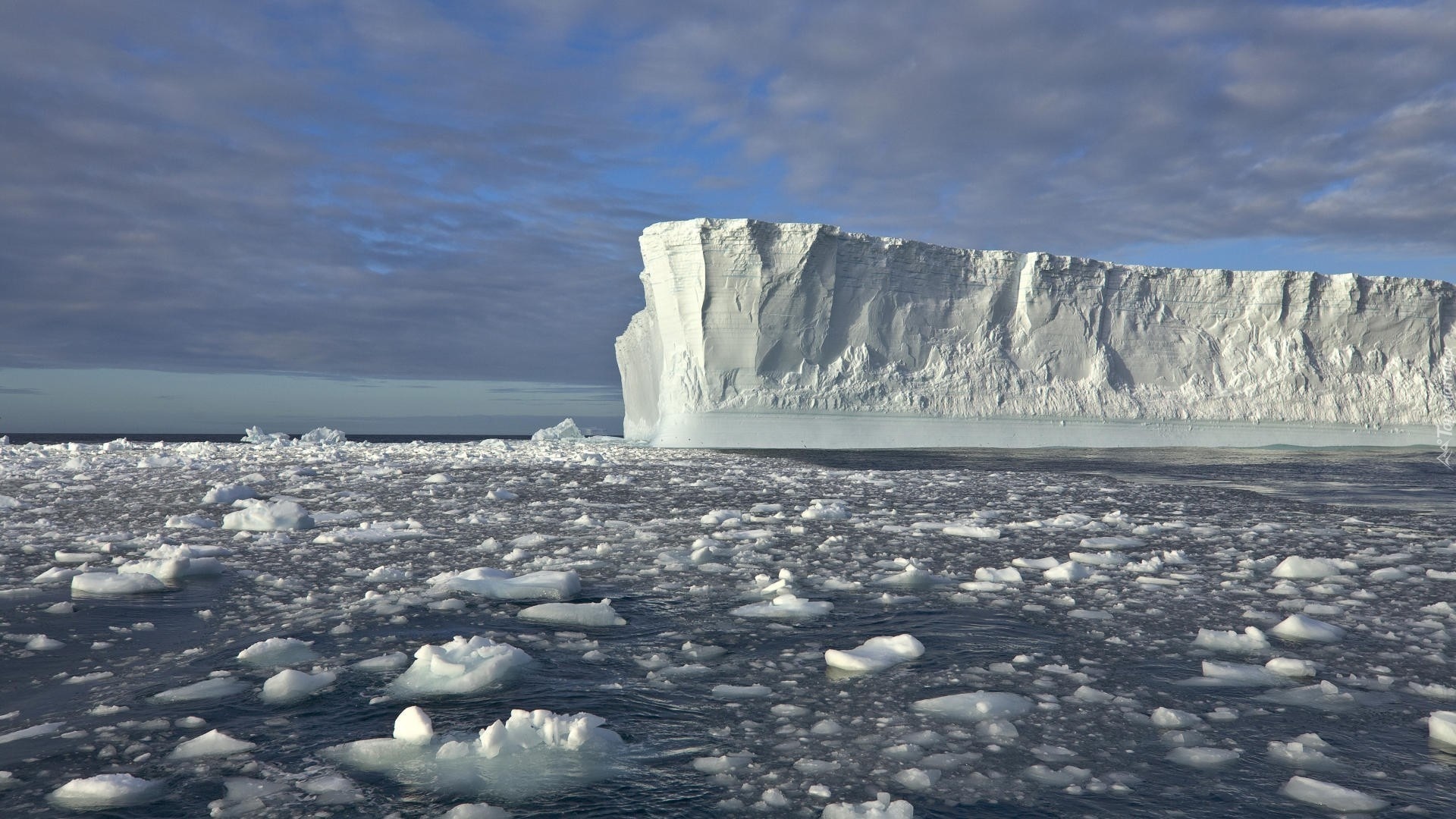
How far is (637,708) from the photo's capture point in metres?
2.35

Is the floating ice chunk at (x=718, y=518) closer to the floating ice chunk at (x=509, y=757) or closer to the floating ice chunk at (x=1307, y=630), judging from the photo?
the floating ice chunk at (x=1307, y=630)

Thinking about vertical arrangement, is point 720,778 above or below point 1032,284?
below

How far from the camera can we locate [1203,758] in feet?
6.63

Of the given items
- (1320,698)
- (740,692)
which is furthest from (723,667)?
(1320,698)

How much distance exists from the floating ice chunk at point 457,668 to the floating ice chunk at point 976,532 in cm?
376

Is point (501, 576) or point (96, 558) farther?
point (96, 558)

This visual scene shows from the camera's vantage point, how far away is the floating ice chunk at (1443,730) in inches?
82.7

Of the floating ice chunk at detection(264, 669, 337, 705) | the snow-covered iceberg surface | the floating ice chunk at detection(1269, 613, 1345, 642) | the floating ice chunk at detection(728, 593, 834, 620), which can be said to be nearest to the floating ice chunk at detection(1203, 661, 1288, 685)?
the floating ice chunk at detection(1269, 613, 1345, 642)

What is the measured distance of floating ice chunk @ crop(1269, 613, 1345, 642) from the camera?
3104 mm

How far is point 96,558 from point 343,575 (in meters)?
1.63

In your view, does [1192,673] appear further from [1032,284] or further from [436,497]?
[1032,284]

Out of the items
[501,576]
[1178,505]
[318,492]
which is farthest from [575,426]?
[501,576]

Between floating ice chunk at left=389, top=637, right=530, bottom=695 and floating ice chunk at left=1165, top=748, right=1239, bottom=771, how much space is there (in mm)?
1878

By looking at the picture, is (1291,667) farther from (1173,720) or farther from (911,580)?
(911,580)
